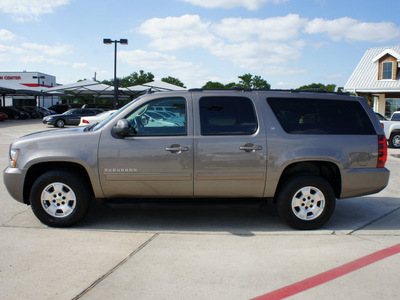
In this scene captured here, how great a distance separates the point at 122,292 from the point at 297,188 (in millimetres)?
2631

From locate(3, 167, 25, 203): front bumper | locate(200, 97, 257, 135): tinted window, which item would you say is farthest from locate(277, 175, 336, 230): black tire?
locate(3, 167, 25, 203): front bumper

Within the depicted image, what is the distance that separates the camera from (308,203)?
4.95 meters

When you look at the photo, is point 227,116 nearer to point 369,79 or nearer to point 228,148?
point 228,148

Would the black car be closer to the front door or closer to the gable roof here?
the gable roof

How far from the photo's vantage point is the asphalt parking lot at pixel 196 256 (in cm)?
331

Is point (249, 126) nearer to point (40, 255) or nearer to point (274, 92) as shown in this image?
point (274, 92)

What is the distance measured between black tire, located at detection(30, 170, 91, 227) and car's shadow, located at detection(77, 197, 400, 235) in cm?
27

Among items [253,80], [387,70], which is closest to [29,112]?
[387,70]

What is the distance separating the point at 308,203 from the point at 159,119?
2.25 metres

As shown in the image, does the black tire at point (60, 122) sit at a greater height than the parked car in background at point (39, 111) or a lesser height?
lesser

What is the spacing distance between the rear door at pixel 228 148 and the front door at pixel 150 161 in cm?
14

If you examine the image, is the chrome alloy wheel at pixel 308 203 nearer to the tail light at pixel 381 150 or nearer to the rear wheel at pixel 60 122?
the tail light at pixel 381 150

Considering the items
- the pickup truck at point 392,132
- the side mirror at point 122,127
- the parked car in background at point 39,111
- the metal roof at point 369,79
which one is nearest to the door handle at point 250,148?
the side mirror at point 122,127

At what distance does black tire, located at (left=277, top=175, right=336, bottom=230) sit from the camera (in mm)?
4879
